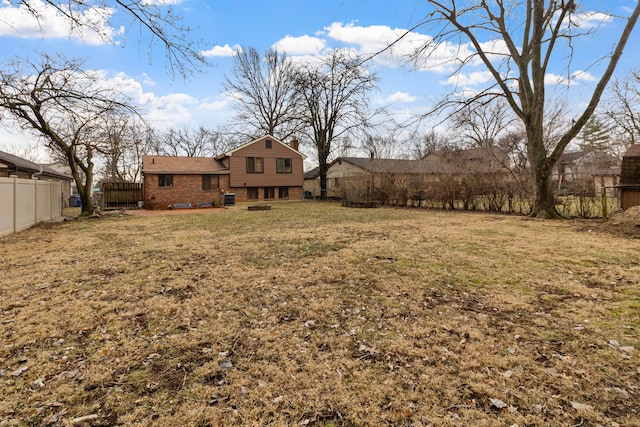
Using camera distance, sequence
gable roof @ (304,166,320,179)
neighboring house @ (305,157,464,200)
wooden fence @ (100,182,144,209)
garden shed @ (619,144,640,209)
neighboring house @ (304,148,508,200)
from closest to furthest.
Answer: garden shed @ (619,144,640,209)
neighboring house @ (304,148,508,200)
neighboring house @ (305,157,464,200)
wooden fence @ (100,182,144,209)
gable roof @ (304,166,320,179)

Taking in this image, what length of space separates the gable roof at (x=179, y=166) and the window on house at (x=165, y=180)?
0.46 meters

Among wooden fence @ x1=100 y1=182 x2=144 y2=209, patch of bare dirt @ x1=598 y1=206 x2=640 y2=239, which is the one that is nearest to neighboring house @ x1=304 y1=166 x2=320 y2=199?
wooden fence @ x1=100 y1=182 x2=144 y2=209

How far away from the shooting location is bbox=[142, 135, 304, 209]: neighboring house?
72.2ft

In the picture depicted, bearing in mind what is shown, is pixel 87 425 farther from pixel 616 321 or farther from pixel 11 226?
pixel 11 226

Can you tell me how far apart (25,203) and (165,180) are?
12.2 meters

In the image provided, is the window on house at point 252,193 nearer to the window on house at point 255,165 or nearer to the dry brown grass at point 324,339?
the window on house at point 255,165

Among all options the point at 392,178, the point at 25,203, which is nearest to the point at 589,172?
the point at 392,178

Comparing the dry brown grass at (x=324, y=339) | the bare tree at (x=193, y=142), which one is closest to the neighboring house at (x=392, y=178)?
the dry brown grass at (x=324, y=339)

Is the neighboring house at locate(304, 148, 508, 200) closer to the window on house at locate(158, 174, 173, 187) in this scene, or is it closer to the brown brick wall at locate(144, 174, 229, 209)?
the brown brick wall at locate(144, 174, 229, 209)

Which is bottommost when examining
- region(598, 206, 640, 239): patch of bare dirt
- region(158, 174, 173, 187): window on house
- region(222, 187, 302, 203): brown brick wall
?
region(598, 206, 640, 239): patch of bare dirt

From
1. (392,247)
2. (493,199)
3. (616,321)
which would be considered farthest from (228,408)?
(493,199)

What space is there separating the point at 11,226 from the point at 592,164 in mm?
38052

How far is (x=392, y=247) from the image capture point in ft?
22.4

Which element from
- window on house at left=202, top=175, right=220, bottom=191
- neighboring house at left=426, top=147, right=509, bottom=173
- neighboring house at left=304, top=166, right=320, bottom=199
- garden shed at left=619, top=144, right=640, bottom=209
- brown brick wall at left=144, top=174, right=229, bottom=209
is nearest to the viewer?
garden shed at left=619, top=144, right=640, bottom=209
